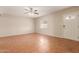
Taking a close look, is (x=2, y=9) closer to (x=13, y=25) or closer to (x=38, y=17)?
(x=13, y=25)

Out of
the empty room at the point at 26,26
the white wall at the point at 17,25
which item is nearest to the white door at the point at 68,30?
the empty room at the point at 26,26

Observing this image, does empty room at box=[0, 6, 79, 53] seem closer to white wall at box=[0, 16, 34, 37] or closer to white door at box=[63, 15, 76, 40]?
white wall at box=[0, 16, 34, 37]

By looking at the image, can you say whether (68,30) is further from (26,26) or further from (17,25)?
(17,25)

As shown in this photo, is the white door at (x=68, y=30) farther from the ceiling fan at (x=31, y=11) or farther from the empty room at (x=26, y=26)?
the ceiling fan at (x=31, y=11)

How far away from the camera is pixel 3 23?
148cm

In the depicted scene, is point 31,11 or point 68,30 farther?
point 68,30

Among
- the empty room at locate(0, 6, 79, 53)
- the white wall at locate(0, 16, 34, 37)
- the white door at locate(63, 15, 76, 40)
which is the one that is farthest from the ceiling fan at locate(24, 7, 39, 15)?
the white door at locate(63, 15, 76, 40)

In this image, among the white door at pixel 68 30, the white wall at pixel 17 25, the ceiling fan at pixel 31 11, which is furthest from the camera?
the white door at pixel 68 30

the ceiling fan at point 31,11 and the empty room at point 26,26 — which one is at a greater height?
the ceiling fan at point 31,11

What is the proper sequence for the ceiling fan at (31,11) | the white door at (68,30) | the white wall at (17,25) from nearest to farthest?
the ceiling fan at (31,11) < the white wall at (17,25) < the white door at (68,30)

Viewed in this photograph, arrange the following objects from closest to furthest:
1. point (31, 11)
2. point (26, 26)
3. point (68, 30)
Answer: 1. point (31, 11)
2. point (26, 26)
3. point (68, 30)

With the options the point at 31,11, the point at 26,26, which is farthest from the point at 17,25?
the point at 31,11
